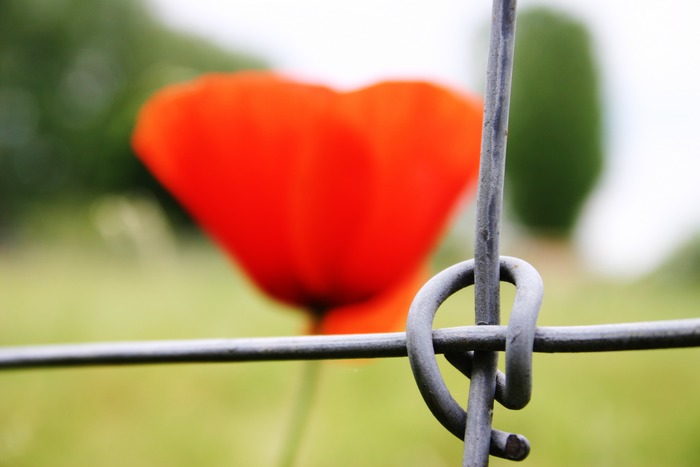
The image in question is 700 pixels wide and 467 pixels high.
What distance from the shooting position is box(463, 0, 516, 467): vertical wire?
112 mm

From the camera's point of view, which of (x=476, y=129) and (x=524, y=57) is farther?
(x=524, y=57)

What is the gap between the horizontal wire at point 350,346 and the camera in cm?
10

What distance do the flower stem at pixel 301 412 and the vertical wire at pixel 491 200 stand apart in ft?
0.26

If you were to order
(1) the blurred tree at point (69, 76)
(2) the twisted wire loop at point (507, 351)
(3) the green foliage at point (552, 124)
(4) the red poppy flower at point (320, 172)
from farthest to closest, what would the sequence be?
1. (1) the blurred tree at point (69, 76)
2. (3) the green foliage at point (552, 124)
3. (4) the red poppy flower at point (320, 172)
4. (2) the twisted wire loop at point (507, 351)

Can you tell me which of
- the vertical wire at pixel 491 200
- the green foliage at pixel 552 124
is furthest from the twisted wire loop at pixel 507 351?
the green foliage at pixel 552 124

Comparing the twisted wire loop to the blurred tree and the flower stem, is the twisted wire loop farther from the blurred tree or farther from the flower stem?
the blurred tree

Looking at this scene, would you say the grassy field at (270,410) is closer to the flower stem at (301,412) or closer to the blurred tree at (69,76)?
the flower stem at (301,412)

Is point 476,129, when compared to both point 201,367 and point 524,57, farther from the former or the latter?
point 524,57

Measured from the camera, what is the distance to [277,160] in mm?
211

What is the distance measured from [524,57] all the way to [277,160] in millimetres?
5306

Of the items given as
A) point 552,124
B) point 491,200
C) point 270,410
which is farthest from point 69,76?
point 491,200

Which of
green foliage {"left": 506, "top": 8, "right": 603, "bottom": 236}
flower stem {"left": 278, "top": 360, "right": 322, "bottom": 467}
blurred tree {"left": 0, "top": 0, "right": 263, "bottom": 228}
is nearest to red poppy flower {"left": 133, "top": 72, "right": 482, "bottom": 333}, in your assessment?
flower stem {"left": 278, "top": 360, "right": 322, "bottom": 467}

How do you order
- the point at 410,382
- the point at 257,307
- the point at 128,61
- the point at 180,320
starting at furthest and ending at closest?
the point at 128,61 < the point at 257,307 < the point at 180,320 < the point at 410,382

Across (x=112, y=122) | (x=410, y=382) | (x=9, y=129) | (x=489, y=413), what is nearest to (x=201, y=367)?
(x=410, y=382)
